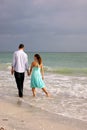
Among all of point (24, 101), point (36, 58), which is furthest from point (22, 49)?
point (24, 101)

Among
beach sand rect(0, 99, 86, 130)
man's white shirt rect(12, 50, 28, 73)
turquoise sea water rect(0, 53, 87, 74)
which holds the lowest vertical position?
turquoise sea water rect(0, 53, 87, 74)

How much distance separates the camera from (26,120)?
764cm

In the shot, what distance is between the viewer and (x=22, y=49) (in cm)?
1162

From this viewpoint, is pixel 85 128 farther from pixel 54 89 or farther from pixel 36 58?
pixel 54 89

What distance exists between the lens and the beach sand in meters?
6.93

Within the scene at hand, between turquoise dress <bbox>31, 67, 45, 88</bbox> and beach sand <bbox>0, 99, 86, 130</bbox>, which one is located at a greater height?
turquoise dress <bbox>31, 67, 45, 88</bbox>

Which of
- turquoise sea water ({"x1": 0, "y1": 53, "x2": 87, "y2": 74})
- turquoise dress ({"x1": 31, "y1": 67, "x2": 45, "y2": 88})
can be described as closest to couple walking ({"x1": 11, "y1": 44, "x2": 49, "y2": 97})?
turquoise dress ({"x1": 31, "y1": 67, "x2": 45, "y2": 88})

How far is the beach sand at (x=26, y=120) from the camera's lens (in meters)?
6.93

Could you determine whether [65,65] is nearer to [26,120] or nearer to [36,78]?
[36,78]

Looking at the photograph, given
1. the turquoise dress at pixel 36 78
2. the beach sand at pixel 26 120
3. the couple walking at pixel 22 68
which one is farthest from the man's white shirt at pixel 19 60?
the beach sand at pixel 26 120

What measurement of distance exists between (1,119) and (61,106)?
9.77ft

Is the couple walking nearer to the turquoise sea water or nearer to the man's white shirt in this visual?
the man's white shirt

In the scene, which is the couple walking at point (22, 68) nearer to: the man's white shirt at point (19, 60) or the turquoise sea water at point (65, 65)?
the man's white shirt at point (19, 60)

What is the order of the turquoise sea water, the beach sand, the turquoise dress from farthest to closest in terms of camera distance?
1. the turquoise sea water
2. the turquoise dress
3. the beach sand
